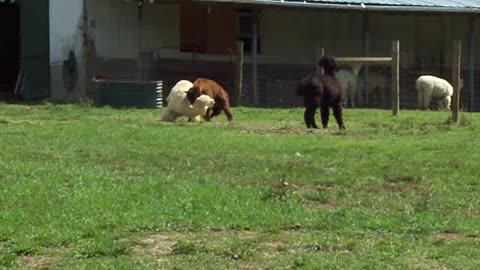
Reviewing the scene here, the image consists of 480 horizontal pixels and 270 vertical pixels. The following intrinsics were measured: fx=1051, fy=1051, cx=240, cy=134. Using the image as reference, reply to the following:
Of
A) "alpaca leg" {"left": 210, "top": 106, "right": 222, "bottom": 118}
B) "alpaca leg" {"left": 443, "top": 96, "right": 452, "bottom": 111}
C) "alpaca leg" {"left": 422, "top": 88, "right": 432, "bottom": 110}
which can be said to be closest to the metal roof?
"alpaca leg" {"left": 422, "top": 88, "right": 432, "bottom": 110}

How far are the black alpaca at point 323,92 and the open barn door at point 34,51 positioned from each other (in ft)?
33.9

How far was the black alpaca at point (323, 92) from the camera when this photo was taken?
17.3m

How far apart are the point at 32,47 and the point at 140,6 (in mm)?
3212

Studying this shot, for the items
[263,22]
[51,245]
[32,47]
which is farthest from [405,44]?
[51,245]

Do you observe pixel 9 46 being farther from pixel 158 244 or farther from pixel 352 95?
pixel 158 244

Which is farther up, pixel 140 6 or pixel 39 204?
pixel 140 6

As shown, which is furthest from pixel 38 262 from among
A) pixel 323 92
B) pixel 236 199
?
pixel 323 92

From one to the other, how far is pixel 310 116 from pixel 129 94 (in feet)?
19.8

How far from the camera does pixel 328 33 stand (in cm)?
2836

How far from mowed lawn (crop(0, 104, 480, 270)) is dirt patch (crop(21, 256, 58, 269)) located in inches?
0.6

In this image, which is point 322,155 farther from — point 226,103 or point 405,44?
point 405,44

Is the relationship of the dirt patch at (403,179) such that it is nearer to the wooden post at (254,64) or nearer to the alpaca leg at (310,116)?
the alpaca leg at (310,116)

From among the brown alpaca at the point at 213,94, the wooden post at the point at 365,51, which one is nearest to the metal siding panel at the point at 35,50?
Answer: the wooden post at the point at 365,51

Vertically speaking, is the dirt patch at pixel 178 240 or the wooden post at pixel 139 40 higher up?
the wooden post at pixel 139 40
